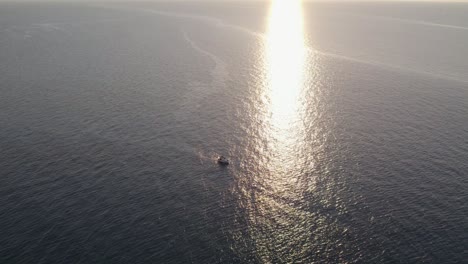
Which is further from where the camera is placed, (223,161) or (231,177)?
(223,161)

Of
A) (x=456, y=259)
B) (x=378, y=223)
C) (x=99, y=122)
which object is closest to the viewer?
(x=456, y=259)

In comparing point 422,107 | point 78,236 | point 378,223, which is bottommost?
point 78,236

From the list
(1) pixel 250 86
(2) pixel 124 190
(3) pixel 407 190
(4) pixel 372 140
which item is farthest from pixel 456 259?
(1) pixel 250 86

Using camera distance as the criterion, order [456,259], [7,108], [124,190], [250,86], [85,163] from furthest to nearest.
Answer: [250,86] < [7,108] < [85,163] < [124,190] < [456,259]

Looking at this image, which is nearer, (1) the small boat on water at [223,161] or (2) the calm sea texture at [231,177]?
(2) the calm sea texture at [231,177]

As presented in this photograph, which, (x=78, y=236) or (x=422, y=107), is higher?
(x=422, y=107)

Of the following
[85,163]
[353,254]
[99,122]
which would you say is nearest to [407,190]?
[353,254]

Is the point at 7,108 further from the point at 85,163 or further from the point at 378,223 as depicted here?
the point at 378,223

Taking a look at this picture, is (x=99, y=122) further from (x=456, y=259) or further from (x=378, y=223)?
(x=456, y=259)

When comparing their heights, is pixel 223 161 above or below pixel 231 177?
above

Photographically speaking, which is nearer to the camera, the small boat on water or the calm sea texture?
the calm sea texture

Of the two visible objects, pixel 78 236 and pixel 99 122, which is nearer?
pixel 78 236
